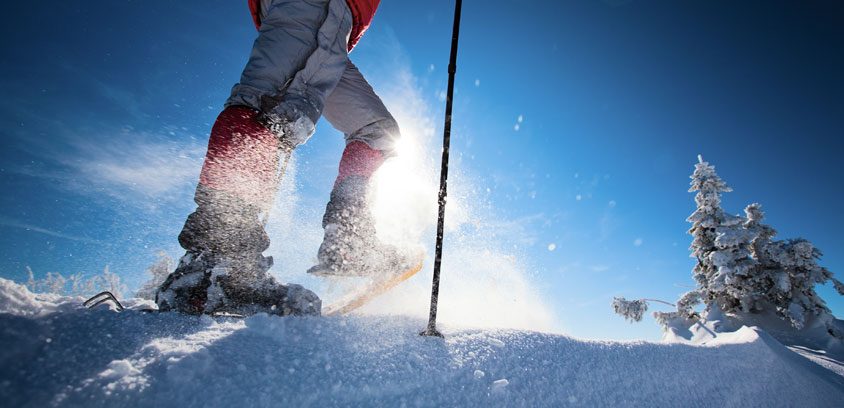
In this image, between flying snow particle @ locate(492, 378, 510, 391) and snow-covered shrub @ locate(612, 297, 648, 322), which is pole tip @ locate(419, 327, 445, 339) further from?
snow-covered shrub @ locate(612, 297, 648, 322)

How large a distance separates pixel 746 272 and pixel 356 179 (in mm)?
12117

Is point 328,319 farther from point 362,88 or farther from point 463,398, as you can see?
point 362,88

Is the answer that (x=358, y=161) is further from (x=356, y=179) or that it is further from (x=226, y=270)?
(x=226, y=270)

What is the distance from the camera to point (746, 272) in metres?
9.16

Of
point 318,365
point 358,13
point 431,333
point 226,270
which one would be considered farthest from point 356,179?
point 318,365

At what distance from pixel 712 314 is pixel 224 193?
463 inches

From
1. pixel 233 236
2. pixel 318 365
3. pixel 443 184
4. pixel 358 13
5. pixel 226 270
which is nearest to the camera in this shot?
pixel 318 365

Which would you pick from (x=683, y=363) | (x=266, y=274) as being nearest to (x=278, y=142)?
(x=266, y=274)

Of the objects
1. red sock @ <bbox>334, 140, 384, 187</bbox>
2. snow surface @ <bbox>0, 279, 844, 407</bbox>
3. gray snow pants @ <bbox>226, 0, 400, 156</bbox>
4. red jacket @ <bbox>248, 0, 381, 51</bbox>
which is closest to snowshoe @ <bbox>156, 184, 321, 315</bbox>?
snow surface @ <bbox>0, 279, 844, 407</bbox>

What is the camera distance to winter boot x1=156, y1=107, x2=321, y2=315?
185 cm

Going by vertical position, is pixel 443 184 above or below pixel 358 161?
below

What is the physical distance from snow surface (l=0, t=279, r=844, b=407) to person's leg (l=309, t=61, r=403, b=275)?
2.90ft

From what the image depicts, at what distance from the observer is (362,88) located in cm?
341

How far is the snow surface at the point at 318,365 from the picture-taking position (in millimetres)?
881
